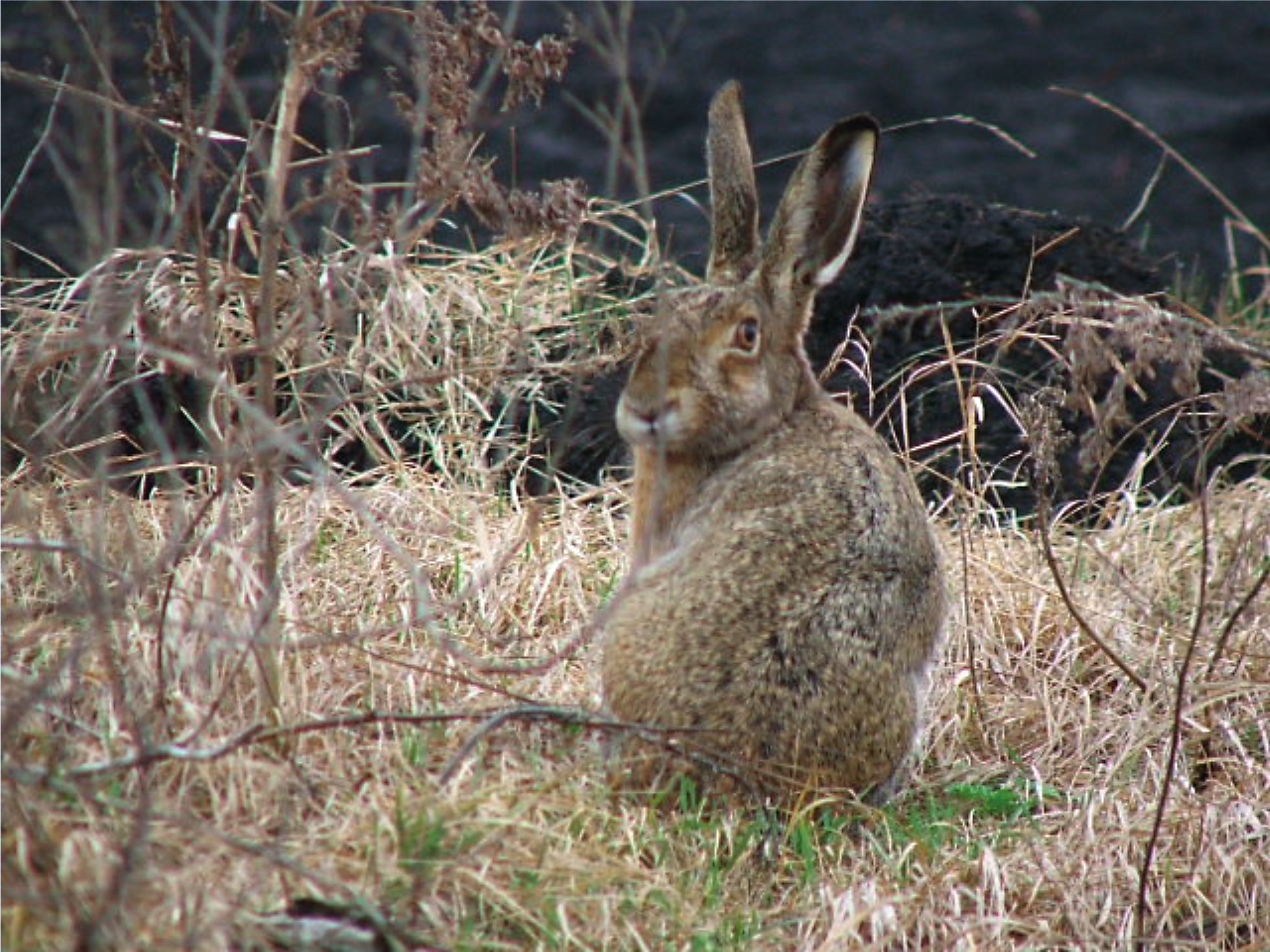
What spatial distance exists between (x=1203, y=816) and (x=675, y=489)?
1642 mm

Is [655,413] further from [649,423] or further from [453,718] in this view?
[453,718]

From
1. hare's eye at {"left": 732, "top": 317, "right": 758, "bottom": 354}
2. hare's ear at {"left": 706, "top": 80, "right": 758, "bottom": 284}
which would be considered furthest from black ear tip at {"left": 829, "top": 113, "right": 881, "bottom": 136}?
hare's eye at {"left": 732, "top": 317, "right": 758, "bottom": 354}

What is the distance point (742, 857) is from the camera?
4.46 metres

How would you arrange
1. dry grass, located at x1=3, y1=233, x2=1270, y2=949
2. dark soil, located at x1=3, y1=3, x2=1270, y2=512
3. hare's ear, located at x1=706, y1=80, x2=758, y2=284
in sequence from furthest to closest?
dark soil, located at x1=3, y1=3, x2=1270, y2=512, hare's ear, located at x1=706, y1=80, x2=758, y2=284, dry grass, located at x1=3, y1=233, x2=1270, y2=949

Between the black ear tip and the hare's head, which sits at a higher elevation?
the black ear tip

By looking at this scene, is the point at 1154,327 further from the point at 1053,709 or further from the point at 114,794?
the point at 114,794

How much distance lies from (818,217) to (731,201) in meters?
0.30

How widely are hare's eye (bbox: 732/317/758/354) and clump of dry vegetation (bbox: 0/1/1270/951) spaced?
68 cm

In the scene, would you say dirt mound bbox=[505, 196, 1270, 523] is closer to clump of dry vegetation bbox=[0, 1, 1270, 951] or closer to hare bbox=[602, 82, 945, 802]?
clump of dry vegetation bbox=[0, 1, 1270, 951]

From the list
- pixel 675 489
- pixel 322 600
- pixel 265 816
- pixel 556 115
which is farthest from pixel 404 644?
pixel 556 115

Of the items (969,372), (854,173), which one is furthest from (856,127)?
(969,372)

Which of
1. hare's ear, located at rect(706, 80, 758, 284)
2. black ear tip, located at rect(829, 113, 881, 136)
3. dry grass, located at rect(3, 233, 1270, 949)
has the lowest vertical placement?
dry grass, located at rect(3, 233, 1270, 949)

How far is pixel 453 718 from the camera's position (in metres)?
4.16

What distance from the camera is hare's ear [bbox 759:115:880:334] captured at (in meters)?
5.11
